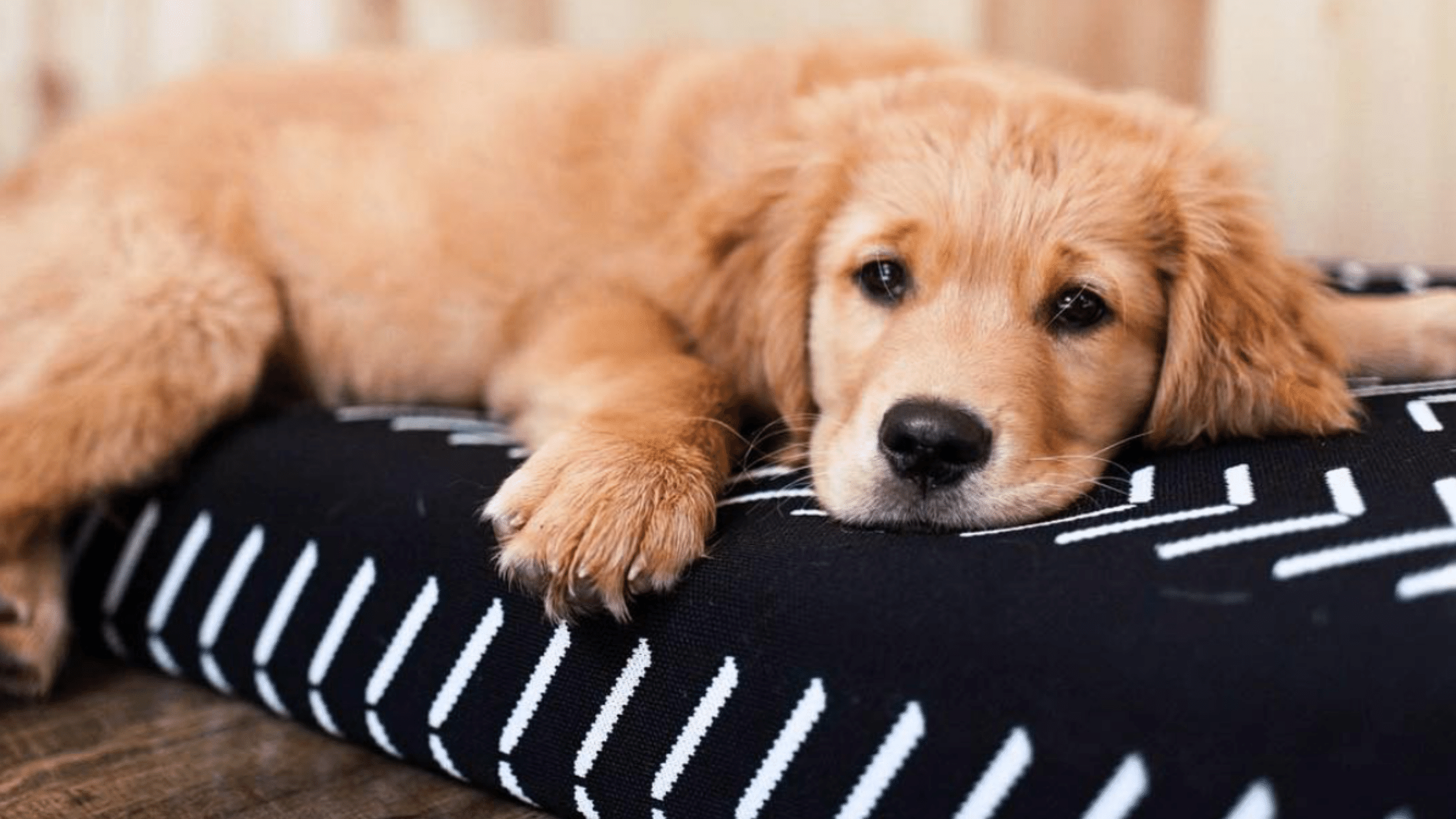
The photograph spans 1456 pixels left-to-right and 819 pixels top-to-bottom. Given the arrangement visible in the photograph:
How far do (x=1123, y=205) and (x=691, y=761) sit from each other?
1.00 meters

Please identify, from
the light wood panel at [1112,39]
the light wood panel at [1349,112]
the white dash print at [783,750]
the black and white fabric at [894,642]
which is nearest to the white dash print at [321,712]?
the black and white fabric at [894,642]

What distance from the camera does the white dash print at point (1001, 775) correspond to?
4.54ft

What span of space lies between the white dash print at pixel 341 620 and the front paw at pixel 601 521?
0.85 feet

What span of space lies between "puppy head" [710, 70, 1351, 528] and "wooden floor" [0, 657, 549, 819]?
0.70 metres

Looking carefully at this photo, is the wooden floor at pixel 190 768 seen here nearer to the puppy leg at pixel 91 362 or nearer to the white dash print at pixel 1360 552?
the puppy leg at pixel 91 362

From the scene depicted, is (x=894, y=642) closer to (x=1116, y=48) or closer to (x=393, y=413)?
(x=393, y=413)

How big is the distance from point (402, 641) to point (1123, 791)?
3.27 ft

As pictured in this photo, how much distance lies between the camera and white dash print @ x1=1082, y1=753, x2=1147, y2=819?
52.1 inches

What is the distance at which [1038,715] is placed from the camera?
1382 mm

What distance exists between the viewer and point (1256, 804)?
1.27 meters

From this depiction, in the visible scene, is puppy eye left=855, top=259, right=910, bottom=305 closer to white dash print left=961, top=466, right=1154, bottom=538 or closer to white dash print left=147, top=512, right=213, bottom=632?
white dash print left=961, top=466, right=1154, bottom=538

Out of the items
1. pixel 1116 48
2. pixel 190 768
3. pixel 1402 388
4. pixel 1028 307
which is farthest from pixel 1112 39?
pixel 190 768

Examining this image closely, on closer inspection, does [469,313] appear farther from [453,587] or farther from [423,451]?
[453,587]

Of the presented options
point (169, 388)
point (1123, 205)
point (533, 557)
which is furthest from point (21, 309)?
point (1123, 205)
